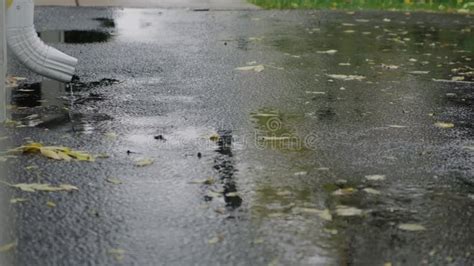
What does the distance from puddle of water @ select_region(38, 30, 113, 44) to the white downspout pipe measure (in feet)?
10.1

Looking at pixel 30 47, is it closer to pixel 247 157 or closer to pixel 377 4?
pixel 247 157

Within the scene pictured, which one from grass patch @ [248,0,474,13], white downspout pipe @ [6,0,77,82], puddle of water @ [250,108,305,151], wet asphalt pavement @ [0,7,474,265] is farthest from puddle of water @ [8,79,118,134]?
grass patch @ [248,0,474,13]

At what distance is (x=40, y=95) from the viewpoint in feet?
22.4

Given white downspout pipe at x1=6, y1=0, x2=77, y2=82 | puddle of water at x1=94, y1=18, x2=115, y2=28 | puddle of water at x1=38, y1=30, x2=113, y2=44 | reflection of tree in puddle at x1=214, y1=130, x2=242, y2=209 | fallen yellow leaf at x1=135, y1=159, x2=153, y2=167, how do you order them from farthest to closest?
puddle of water at x1=94, y1=18, x2=115, y2=28, puddle of water at x1=38, y1=30, x2=113, y2=44, white downspout pipe at x1=6, y1=0, x2=77, y2=82, fallen yellow leaf at x1=135, y1=159, x2=153, y2=167, reflection of tree in puddle at x1=214, y1=130, x2=242, y2=209

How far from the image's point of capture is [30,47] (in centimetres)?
655

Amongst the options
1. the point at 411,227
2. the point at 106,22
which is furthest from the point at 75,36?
the point at 411,227

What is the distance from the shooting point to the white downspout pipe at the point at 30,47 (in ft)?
20.5

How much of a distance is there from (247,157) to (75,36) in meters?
5.74

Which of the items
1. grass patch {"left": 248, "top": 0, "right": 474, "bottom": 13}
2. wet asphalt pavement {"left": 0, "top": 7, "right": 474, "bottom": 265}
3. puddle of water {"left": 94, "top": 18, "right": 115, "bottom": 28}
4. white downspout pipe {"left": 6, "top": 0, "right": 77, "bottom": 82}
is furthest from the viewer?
grass patch {"left": 248, "top": 0, "right": 474, "bottom": 13}

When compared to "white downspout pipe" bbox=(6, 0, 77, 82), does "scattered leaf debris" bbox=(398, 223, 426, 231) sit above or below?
below

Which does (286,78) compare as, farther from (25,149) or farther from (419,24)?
(419,24)

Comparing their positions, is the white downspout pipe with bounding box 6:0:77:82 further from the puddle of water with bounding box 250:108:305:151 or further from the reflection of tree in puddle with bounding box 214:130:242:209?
the reflection of tree in puddle with bounding box 214:130:242:209

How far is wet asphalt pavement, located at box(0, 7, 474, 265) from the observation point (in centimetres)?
375

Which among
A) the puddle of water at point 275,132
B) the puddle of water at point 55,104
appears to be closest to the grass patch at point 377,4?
the puddle of water at point 55,104
